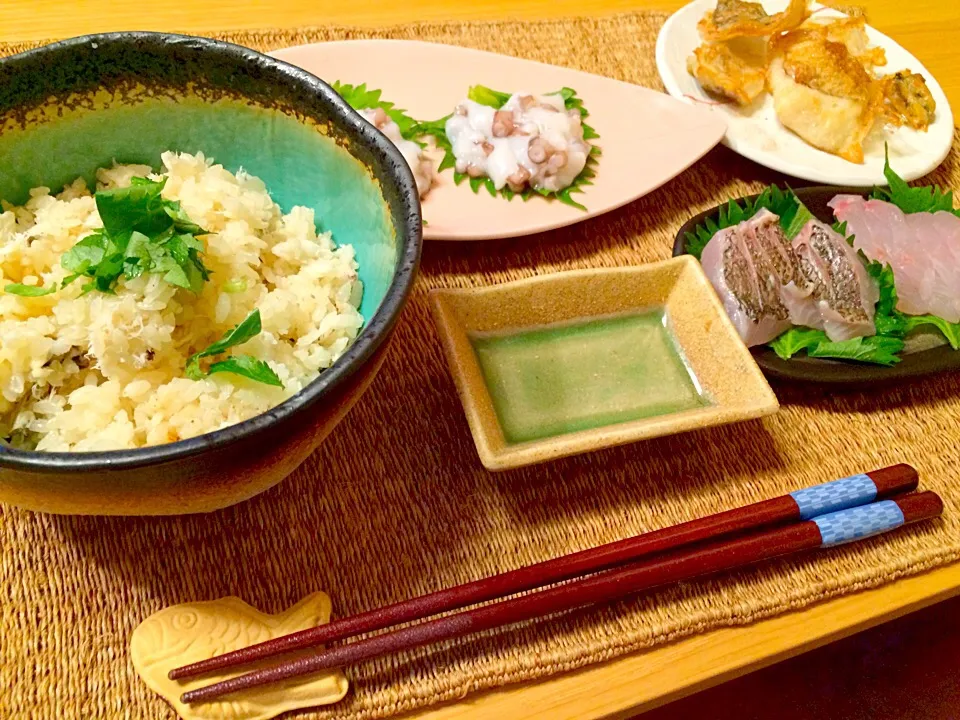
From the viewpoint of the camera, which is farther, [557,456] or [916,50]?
[916,50]

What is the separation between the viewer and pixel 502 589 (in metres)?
0.99

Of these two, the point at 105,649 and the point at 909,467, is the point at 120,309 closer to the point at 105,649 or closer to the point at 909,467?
the point at 105,649

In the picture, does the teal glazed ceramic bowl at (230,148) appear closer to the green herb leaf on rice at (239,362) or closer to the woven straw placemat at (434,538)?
the green herb leaf on rice at (239,362)

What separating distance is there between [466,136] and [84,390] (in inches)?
39.1

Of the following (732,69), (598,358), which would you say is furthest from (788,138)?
(598,358)

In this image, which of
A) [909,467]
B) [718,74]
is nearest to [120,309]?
[909,467]

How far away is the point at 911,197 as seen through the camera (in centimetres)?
168

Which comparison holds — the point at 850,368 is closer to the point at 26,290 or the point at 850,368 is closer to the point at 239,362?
the point at 239,362

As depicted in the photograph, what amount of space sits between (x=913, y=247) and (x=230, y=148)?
140cm

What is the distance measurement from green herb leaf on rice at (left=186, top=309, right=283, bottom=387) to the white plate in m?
1.31

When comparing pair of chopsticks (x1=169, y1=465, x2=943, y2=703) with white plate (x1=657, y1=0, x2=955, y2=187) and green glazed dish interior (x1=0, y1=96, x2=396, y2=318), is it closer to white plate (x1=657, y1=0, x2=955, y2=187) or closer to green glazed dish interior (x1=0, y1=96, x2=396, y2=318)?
green glazed dish interior (x1=0, y1=96, x2=396, y2=318)

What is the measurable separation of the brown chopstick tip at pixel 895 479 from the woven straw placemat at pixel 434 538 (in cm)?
7

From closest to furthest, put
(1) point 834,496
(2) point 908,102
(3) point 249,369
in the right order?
(3) point 249,369, (1) point 834,496, (2) point 908,102

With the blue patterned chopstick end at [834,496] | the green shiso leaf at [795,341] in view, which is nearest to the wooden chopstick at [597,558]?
the blue patterned chopstick end at [834,496]
